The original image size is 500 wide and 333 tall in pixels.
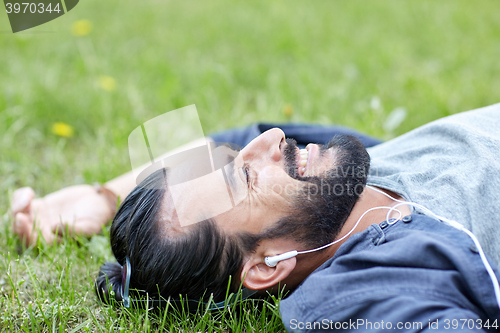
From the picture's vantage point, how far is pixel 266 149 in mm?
1806

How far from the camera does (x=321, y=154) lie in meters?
1.81

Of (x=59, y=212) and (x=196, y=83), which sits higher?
(x=196, y=83)

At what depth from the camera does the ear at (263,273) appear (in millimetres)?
1656

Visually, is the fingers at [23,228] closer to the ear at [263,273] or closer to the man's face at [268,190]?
the man's face at [268,190]

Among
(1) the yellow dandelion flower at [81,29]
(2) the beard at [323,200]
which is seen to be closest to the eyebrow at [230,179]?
(2) the beard at [323,200]

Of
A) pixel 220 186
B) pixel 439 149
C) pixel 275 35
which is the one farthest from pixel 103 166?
pixel 275 35

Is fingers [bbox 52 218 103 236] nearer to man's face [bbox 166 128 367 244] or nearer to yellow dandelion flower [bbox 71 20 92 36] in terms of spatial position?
man's face [bbox 166 128 367 244]

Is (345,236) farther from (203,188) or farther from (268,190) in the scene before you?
(203,188)

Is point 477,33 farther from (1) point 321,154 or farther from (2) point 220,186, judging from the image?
(2) point 220,186

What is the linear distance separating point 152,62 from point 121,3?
8.28ft

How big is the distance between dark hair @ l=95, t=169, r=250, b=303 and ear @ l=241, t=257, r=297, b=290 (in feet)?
0.17

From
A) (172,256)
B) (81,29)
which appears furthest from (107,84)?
(172,256)

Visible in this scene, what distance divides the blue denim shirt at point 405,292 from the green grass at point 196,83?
32cm

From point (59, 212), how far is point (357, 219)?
6.03ft
